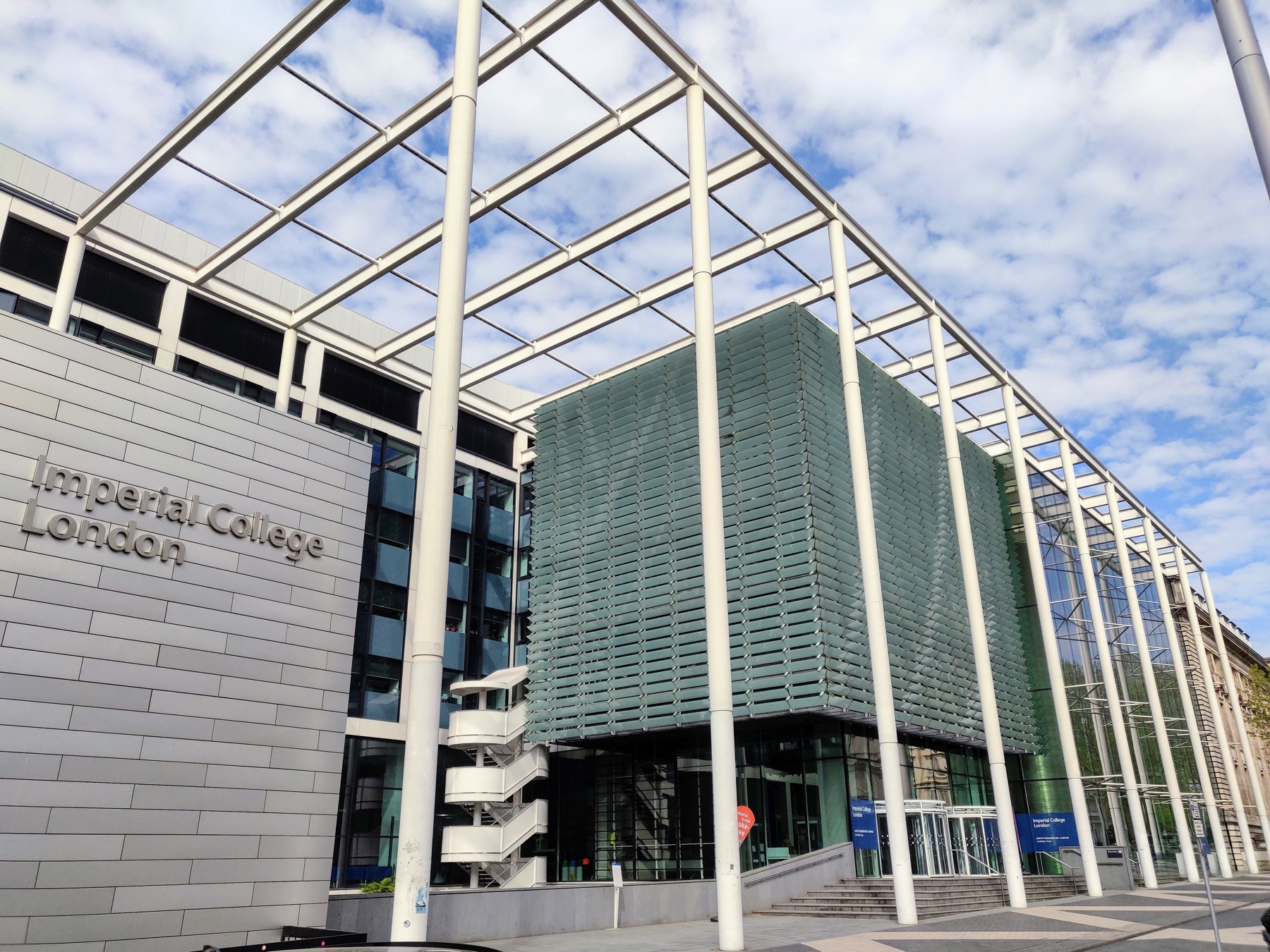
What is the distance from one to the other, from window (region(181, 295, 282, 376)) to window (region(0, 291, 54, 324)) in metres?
3.71

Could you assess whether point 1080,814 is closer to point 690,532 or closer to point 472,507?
point 690,532

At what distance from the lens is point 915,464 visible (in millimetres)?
32969

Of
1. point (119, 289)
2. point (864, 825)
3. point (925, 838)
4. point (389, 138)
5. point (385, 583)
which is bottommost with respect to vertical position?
point (925, 838)

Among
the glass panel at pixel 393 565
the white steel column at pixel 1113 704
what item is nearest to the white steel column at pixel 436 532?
the glass panel at pixel 393 565

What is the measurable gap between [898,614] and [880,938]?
Answer: 43.6ft

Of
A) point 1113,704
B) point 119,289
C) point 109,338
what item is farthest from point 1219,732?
point 119,289

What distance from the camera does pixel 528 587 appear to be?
38.7m

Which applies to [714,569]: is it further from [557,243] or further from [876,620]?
[557,243]

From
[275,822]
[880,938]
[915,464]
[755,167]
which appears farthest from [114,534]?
[915,464]

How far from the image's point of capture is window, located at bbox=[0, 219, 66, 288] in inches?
985

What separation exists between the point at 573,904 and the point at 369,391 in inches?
830

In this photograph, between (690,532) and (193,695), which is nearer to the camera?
A: (193,695)

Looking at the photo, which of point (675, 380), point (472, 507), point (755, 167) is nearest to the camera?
point (755, 167)

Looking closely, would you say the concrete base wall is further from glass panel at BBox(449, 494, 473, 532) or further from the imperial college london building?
glass panel at BBox(449, 494, 473, 532)
